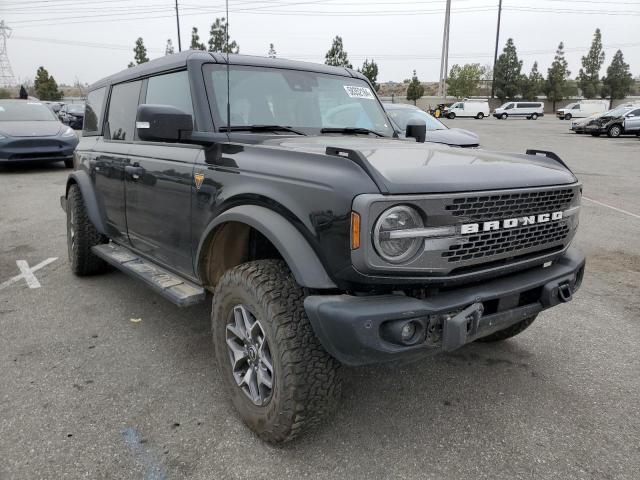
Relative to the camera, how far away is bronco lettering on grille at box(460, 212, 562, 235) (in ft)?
7.09

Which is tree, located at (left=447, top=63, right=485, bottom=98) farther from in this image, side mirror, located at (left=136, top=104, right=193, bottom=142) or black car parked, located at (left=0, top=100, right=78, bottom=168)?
side mirror, located at (left=136, top=104, right=193, bottom=142)

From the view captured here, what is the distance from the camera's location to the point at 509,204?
91.0 inches

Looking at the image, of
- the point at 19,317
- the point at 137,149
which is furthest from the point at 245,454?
the point at 19,317

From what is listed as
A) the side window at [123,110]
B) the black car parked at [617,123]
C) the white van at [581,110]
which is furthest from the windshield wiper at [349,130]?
the white van at [581,110]

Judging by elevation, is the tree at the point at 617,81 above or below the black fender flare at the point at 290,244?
above

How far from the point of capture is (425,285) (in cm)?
215

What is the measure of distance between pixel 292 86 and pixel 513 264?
6.21ft

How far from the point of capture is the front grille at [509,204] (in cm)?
215

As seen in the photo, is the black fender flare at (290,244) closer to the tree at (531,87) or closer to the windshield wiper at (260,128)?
the windshield wiper at (260,128)

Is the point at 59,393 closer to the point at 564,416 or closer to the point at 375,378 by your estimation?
the point at 375,378

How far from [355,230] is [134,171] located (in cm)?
219

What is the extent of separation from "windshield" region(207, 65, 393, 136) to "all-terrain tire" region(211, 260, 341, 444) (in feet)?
3.72

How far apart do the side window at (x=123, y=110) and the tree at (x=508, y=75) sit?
234ft

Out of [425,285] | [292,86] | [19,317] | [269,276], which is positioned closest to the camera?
[425,285]
